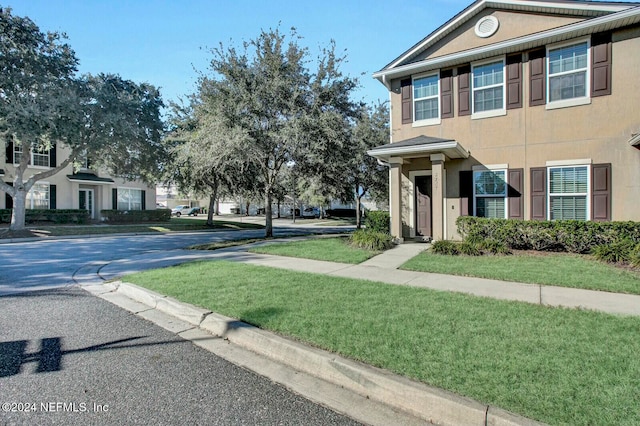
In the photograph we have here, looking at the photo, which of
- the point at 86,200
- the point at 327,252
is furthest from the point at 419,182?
the point at 86,200

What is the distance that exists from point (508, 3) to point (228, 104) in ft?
32.9

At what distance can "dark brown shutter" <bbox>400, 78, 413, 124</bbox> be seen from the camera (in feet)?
41.4

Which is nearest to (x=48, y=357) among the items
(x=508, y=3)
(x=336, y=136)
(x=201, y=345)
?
(x=201, y=345)

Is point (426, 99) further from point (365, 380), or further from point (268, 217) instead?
point (365, 380)

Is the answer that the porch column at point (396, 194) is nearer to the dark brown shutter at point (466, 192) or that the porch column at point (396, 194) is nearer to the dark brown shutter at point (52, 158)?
the dark brown shutter at point (466, 192)

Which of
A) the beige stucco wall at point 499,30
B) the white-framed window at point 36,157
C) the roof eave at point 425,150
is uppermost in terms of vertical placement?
the beige stucco wall at point 499,30

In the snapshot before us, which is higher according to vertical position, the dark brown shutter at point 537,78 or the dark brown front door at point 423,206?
the dark brown shutter at point 537,78

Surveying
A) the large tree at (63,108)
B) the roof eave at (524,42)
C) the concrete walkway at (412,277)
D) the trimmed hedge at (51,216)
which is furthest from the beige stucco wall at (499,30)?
the trimmed hedge at (51,216)

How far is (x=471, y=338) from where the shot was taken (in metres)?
3.74

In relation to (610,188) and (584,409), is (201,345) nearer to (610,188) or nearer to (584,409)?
(584,409)

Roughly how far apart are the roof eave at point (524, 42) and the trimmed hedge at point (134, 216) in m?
23.4

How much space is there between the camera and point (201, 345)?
4070 mm

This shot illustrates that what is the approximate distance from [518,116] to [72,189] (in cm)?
2884

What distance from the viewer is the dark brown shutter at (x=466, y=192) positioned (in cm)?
1165
